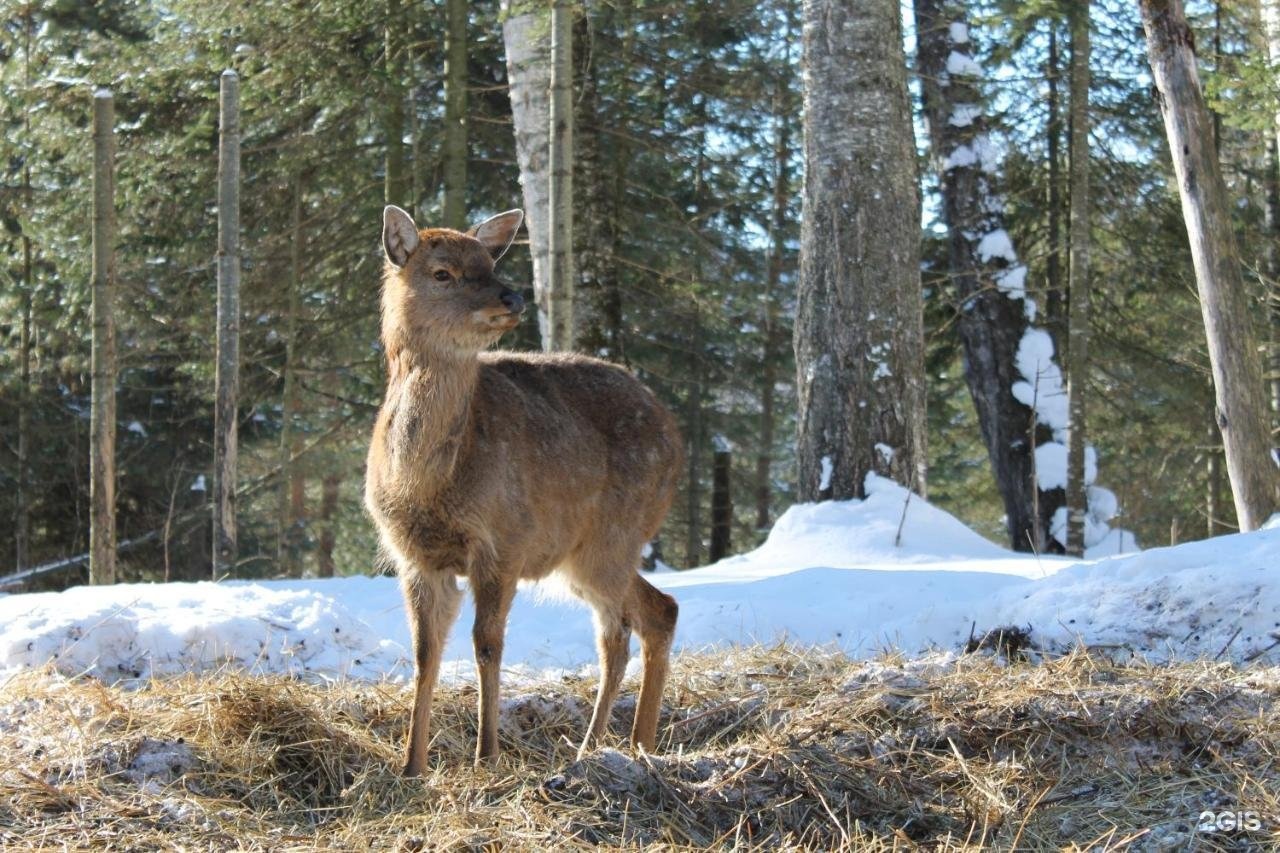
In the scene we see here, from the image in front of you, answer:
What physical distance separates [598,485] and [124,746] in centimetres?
222

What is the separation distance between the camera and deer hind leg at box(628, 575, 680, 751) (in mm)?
5840

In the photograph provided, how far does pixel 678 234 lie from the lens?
17.9 meters

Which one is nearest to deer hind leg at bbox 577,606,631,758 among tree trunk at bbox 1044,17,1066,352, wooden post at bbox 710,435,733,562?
tree trunk at bbox 1044,17,1066,352

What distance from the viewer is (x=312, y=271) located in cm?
1730

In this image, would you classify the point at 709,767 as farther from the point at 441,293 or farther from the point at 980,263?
the point at 980,263

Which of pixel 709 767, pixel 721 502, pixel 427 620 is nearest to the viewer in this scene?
pixel 709 767

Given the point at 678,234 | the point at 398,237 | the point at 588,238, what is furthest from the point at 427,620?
the point at 678,234

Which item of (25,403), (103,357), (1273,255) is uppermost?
(1273,255)

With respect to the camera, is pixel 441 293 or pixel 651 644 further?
pixel 651 644

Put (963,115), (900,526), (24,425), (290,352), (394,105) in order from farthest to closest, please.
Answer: (24,425)
(290,352)
(394,105)
(963,115)
(900,526)

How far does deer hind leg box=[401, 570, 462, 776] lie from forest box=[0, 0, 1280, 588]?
17.0 ft

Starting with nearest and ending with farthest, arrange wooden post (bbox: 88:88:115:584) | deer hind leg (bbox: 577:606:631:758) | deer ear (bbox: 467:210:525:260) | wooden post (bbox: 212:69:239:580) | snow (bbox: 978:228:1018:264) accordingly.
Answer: deer hind leg (bbox: 577:606:631:758), deer ear (bbox: 467:210:525:260), wooden post (bbox: 88:88:115:584), wooden post (bbox: 212:69:239:580), snow (bbox: 978:228:1018:264)

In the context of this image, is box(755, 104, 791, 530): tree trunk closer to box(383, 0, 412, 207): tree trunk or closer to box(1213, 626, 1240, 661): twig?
box(383, 0, 412, 207): tree trunk

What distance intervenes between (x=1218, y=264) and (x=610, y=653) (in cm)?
534
